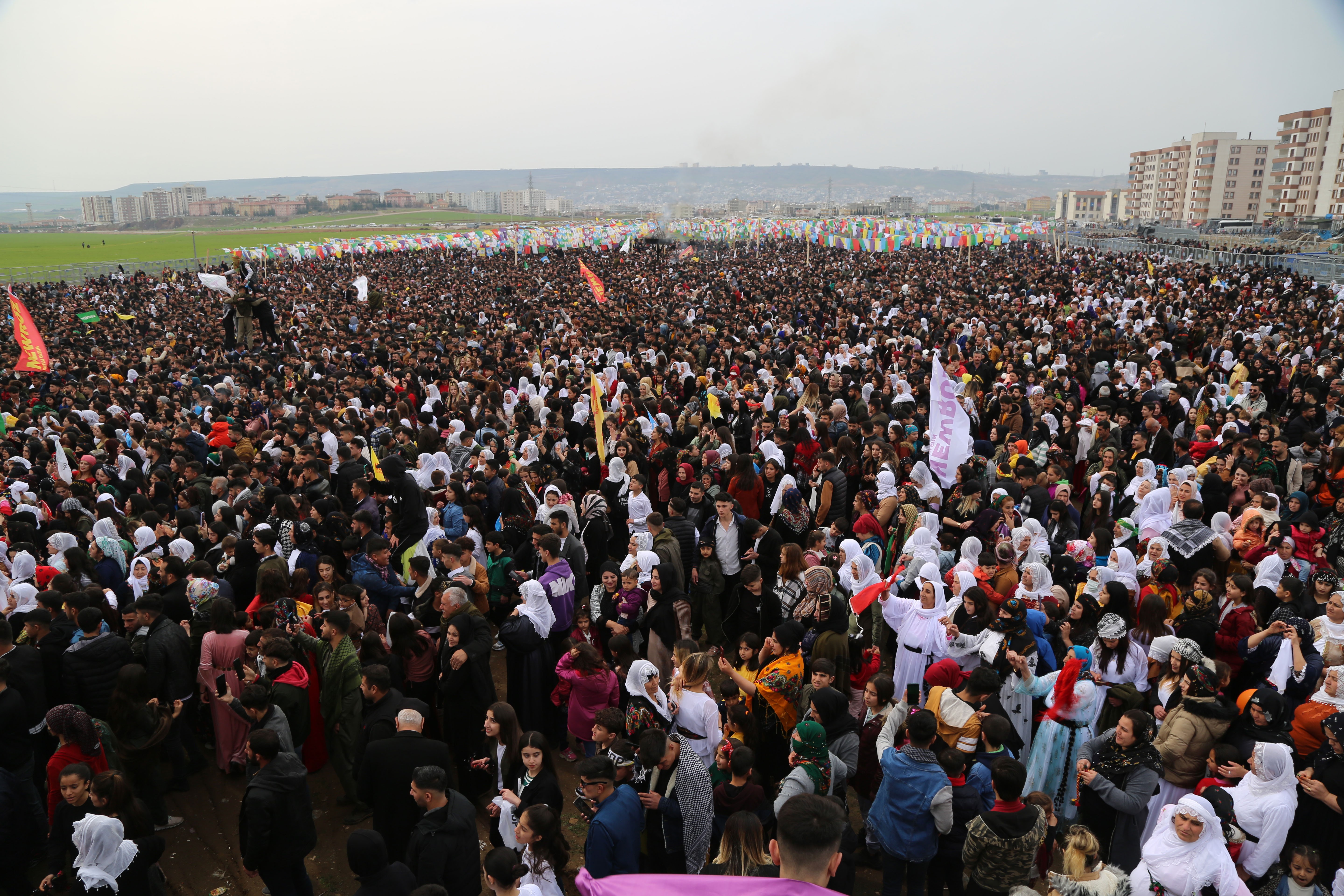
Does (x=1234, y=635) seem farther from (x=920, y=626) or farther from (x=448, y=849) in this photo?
(x=448, y=849)

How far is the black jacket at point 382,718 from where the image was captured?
3.97m

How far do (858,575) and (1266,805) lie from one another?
244cm

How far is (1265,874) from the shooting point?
132 inches

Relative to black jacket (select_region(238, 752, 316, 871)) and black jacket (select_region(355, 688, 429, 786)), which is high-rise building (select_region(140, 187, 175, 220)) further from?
black jacket (select_region(238, 752, 316, 871))

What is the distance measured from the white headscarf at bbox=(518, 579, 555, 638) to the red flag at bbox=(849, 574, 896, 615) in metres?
1.91

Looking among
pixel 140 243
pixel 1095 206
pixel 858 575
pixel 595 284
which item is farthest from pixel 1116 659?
pixel 1095 206

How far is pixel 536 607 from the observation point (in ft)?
16.3

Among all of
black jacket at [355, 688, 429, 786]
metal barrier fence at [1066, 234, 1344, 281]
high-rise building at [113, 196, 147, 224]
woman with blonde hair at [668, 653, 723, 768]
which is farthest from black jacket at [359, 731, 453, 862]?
high-rise building at [113, 196, 147, 224]

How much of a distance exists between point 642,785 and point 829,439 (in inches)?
223

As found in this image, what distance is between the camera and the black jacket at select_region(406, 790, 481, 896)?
128 inches

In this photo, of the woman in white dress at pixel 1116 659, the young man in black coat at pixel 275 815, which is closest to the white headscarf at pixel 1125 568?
the woman in white dress at pixel 1116 659

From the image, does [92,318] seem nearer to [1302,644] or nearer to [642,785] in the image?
[642,785]

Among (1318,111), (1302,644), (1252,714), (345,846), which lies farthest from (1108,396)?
(1318,111)

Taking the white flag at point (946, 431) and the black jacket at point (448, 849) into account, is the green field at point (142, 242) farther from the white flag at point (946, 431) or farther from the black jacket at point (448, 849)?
the black jacket at point (448, 849)
